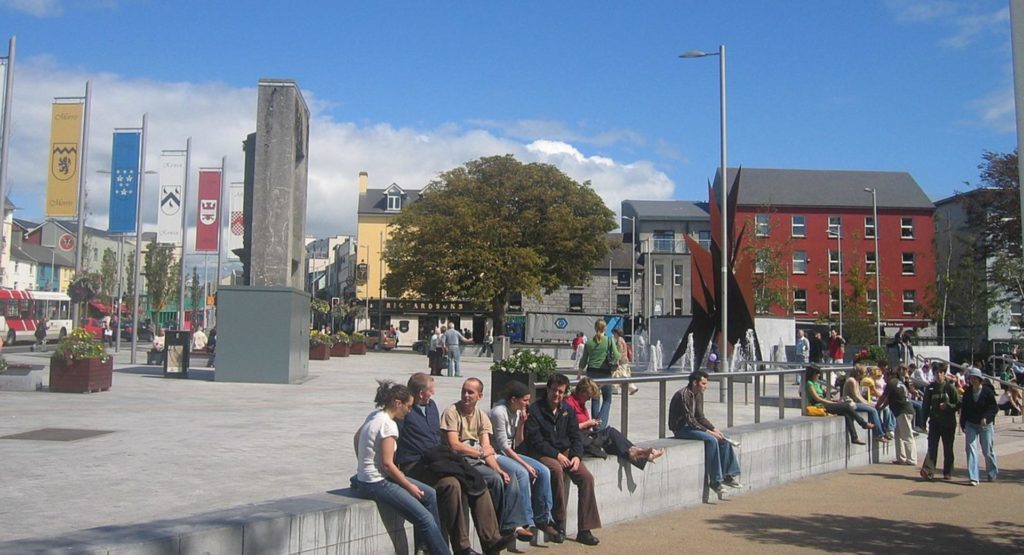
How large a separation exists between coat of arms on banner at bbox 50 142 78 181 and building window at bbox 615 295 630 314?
61.7 metres

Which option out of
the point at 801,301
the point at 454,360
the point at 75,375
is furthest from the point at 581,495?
the point at 801,301

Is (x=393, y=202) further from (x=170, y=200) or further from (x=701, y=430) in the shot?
(x=701, y=430)

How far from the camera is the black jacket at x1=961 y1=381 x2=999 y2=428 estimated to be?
44.5 ft

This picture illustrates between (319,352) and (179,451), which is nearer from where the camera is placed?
(179,451)

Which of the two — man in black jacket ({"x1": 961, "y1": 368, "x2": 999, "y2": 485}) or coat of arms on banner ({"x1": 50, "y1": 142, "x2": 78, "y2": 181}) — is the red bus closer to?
coat of arms on banner ({"x1": 50, "y1": 142, "x2": 78, "y2": 181})

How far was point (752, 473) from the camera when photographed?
11.9 meters

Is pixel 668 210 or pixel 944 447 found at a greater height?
pixel 668 210

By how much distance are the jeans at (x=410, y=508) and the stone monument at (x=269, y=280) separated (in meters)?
14.6

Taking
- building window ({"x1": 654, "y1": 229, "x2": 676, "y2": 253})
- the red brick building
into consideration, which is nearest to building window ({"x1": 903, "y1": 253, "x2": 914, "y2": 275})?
the red brick building

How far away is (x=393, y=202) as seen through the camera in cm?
8738

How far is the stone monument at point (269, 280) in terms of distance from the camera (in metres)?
20.6

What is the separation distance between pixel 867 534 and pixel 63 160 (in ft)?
66.0

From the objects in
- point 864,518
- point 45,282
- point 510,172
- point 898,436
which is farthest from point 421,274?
point 45,282

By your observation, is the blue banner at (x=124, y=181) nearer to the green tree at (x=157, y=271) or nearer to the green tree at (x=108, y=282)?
the green tree at (x=157, y=271)
